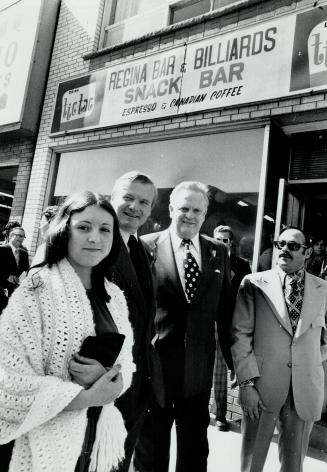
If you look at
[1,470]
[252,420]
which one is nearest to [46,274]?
[1,470]

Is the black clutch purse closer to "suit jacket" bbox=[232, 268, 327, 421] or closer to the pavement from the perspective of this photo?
"suit jacket" bbox=[232, 268, 327, 421]

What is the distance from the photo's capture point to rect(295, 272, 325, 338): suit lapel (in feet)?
8.17

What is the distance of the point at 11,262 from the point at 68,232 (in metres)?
2.92

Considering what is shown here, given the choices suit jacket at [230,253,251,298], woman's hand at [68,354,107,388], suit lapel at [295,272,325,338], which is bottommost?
woman's hand at [68,354,107,388]

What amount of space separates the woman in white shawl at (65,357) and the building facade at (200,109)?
2881 millimetres

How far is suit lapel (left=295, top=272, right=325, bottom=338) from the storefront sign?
5.31 metres

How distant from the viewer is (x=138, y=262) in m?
2.23

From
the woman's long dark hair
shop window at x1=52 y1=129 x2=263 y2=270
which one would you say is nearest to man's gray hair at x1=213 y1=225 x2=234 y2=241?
shop window at x1=52 y1=129 x2=263 y2=270

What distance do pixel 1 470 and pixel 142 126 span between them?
4.55 meters

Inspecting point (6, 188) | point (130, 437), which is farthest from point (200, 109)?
point (6, 188)

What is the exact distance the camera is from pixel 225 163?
4.74 meters

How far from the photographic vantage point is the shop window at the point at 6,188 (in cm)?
711

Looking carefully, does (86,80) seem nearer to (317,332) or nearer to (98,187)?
(98,187)

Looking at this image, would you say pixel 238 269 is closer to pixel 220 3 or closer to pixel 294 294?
pixel 294 294
